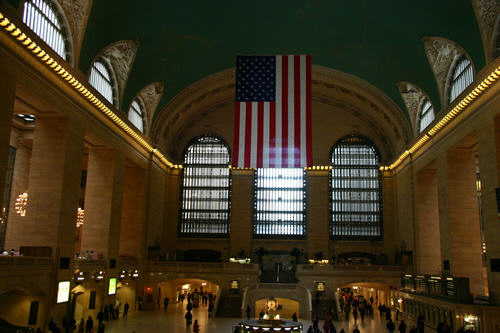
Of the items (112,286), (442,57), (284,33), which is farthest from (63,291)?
(442,57)

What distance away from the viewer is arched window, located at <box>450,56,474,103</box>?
22.8m

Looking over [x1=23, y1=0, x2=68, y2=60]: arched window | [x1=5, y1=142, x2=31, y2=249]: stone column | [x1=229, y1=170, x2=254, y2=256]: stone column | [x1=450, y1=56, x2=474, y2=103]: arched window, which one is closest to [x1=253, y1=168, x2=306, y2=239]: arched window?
[x1=229, y1=170, x2=254, y2=256]: stone column

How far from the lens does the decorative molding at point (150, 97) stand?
30.5m

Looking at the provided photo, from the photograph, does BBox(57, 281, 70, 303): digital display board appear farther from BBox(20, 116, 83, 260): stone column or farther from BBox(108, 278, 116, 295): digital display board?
BBox(108, 278, 116, 295): digital display board

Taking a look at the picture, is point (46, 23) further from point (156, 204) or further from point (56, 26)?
point (156, 204)

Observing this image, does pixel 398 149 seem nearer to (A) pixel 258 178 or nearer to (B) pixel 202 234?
(A) pixel 258 178

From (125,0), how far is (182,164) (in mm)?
18389

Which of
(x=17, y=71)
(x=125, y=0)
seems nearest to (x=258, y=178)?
(x=125, y=0)

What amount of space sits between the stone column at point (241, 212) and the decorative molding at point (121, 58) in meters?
13.8

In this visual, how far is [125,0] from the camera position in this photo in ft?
73.0

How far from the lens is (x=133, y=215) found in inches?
1241

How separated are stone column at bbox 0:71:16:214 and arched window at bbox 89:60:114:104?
24.9 ft

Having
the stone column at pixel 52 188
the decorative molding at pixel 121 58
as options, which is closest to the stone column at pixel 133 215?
the decorative molding at pixel 121 58

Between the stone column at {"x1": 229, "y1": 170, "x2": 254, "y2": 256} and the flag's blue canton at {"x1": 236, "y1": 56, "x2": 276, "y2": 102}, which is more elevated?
the flag's blue canton at {"x1": 236, "y1": 56, "x2": 276, "y2": 102}
